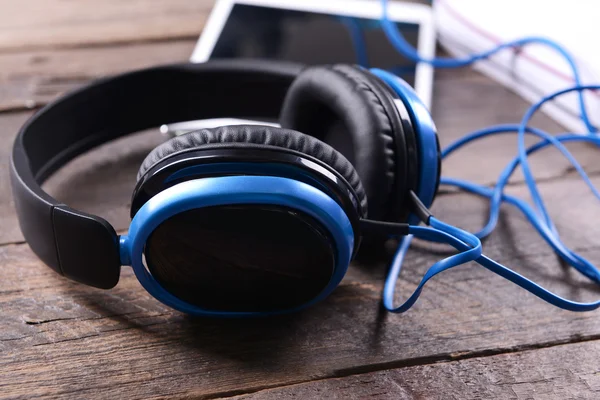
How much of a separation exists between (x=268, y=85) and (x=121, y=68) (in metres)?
0.37

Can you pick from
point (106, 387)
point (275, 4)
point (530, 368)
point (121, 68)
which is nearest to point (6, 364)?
point (106, 387)

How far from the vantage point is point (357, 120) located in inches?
25.2

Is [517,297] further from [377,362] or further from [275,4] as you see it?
[275,4]

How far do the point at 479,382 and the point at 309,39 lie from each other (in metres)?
0.72

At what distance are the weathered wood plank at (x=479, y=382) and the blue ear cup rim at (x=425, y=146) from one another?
0.57 feet

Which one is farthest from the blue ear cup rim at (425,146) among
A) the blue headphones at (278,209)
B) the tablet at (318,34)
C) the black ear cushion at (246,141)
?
the tablet at (318,34)

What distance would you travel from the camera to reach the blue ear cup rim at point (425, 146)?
2.04ft

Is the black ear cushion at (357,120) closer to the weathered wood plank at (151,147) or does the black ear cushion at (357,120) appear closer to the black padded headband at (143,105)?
the black padded headband at (143,105)

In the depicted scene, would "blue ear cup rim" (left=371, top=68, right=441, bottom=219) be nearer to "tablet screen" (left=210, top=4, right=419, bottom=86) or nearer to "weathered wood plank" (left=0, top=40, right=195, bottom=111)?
"tablet screen" (left=210, top=4, right=419, bottom=86)

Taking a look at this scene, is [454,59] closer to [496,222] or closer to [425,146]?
[496,222]

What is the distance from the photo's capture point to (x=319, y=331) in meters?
0.60

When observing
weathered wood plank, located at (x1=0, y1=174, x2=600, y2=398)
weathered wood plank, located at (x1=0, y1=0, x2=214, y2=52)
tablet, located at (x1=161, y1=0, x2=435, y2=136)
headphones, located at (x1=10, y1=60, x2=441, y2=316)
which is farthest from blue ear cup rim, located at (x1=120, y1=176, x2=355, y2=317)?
weathered wood plank, located at (x1=0, y1=0, x2=214, y2=52)

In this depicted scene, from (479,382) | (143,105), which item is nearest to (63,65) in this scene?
(143,105)

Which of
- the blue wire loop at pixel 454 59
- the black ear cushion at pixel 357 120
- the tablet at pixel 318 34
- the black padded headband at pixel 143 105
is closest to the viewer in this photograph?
the black ear cushion at pixel 357 120
